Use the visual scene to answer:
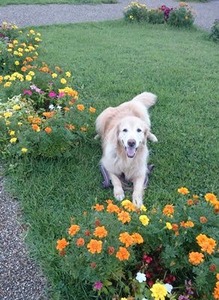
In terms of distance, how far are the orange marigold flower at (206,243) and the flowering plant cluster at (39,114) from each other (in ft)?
6.43

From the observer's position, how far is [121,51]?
8156 millimetres

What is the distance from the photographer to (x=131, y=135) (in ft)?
12.3

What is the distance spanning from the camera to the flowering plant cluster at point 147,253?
2.30 meters

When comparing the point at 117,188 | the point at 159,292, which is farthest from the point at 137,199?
the point at 159,292

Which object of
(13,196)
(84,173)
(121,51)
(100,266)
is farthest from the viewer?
(121,51)

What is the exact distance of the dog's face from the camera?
12.2 ft

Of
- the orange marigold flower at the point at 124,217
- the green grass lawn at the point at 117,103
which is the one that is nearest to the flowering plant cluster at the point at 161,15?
the green grass lawn at the point at 117,103

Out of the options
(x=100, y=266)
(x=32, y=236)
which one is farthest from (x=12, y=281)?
(x=100, y=266)

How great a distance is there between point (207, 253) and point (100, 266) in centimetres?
66

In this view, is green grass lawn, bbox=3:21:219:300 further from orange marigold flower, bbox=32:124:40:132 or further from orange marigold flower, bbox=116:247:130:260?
orange marigold flower, bbox=116:247:130:260

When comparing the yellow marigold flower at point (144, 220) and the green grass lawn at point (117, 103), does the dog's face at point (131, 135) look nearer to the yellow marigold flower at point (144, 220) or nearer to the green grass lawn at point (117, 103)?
the green grass lawn at point (117, 103)

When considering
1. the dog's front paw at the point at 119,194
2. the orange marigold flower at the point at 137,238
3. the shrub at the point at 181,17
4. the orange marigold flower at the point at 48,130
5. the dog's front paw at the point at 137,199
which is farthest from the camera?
the shrub at the point at 181,17

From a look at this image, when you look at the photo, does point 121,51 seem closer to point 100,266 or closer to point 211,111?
point 211,111

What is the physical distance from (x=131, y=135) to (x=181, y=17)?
321 inches
